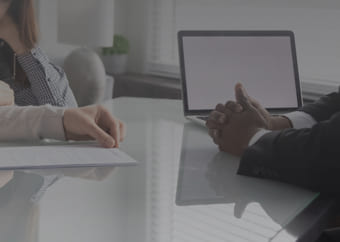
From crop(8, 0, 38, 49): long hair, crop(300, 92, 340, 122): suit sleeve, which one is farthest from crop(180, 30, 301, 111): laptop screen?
crop(8, 0, 38, 49): long hair

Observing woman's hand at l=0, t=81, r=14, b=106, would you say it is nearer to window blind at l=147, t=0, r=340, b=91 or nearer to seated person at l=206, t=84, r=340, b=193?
seated person at l=206, t=84, r=340, b=193

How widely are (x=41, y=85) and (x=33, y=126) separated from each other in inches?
40.7

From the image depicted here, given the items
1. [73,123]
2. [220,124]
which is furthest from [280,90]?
[73,123]

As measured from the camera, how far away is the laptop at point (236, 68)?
1.52m

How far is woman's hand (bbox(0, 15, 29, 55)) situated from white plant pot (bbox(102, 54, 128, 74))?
80 cm

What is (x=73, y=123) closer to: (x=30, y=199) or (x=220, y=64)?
(x=30, y=199)

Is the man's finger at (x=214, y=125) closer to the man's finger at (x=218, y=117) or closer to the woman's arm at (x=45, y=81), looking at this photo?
the man's finger at (x=218, y=117)

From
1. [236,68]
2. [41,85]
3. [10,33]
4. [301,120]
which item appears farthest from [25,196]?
[10,33]

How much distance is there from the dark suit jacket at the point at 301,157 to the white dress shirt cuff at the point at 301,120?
1.32 feet

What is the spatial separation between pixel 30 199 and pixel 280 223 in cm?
34

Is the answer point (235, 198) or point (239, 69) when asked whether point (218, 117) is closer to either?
point (235, 198)

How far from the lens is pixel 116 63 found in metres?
3.66

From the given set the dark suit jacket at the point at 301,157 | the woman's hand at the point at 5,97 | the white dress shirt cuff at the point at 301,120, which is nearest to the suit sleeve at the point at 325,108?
the white dress shirt cuff at the point at 301,120

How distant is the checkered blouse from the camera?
81.8 inches
